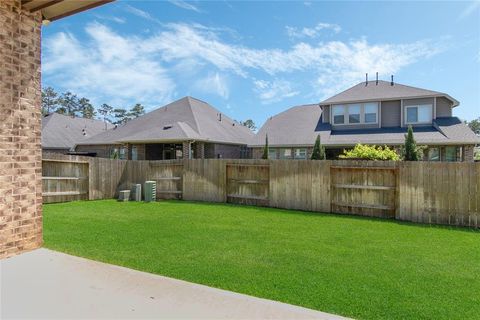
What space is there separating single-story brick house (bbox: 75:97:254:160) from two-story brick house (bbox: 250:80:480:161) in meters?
3.11

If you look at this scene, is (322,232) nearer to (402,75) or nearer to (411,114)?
(411,114)

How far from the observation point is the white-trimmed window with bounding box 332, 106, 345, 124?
21812mm

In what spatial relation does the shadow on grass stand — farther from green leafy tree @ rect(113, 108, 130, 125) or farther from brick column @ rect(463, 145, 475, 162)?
green leafy tree @ rect(113, 108, 130, 125)

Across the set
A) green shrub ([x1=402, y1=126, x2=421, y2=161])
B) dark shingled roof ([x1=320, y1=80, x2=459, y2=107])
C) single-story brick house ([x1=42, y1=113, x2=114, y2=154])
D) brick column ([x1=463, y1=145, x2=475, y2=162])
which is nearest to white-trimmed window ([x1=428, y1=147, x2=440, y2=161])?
brick column ([x1=463, y1=145, x2=475, y2=162])

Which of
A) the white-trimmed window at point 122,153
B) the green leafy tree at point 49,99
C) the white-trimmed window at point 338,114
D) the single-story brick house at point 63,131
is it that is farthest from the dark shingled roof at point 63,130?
the green leafy tree at point 49,99

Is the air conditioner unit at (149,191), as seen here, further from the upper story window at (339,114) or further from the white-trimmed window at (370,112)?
the white-trimmed window at (370,112)

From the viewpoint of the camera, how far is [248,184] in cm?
1202

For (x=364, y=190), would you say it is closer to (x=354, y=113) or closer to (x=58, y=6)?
(x=58, y=6)

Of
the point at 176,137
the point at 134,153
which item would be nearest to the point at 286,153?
the point at 176,137

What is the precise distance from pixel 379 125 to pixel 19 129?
20307 mm

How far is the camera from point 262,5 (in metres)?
12.1

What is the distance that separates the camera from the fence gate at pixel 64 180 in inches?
454

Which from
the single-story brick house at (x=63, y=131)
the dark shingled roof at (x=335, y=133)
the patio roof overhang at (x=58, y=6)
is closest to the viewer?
the patio roof overhang at (x=58, y=6)

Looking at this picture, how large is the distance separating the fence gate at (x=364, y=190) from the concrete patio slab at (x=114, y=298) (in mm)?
7070
